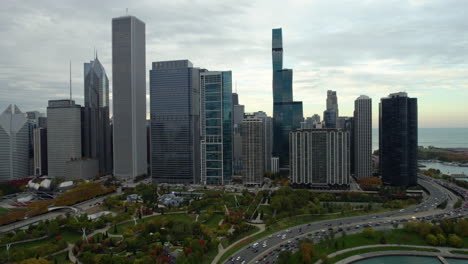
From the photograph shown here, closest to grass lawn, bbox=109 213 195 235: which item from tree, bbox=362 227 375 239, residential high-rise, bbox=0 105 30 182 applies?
tree, bbox=362 227 375 239

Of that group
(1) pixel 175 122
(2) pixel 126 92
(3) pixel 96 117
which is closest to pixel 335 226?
(1) pixel 175 122

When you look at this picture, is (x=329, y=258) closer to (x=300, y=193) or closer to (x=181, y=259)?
(x=181, y=259)

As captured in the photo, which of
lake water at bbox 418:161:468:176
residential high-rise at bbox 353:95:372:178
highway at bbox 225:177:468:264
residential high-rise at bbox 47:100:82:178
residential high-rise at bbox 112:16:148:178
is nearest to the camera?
highway at bbox 225:177:468:264

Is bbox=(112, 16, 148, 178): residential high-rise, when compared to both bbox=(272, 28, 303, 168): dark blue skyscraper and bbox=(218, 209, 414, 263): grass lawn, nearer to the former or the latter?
bbox=(272, 28, 303, 168): dark blue skyscraper

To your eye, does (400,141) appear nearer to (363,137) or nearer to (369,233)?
(363,137)

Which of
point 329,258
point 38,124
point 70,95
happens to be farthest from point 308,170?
point 38,124

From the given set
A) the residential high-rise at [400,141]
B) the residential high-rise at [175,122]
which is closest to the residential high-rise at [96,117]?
the residential high-rise at [175,122]
